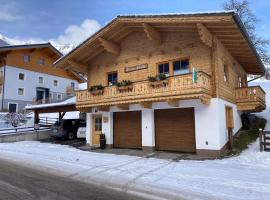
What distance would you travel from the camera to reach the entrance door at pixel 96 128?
18594 millimetres

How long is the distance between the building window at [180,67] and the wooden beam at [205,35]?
1815mm

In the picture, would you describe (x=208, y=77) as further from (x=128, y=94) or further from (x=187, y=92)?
(x=128, y=94)

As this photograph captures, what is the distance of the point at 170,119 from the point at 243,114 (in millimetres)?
7688

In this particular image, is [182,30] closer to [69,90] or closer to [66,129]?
[66,129]

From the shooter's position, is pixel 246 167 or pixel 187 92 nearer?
pixel 246 167

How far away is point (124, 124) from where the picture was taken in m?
17.2

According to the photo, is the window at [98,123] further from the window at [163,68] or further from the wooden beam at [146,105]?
the window at [163,68]

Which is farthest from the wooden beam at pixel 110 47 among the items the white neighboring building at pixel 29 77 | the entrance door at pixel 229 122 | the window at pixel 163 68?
the white neighboring building at pixel 29 77

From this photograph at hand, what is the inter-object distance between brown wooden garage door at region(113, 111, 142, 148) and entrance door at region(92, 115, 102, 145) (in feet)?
4.64

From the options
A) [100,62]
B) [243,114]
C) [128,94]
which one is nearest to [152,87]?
[128,94]

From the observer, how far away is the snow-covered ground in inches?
283

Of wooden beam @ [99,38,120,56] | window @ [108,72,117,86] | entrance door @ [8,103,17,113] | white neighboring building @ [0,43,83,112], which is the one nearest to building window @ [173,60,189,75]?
wooden beam @ [99,38,120,56]

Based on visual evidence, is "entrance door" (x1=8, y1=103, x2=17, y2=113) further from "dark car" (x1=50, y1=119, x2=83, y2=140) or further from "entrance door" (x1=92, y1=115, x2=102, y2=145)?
"entrance door" (x1=92, y1=115, x2=102, y2=145)

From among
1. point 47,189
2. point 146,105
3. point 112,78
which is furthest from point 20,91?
point 47,189
